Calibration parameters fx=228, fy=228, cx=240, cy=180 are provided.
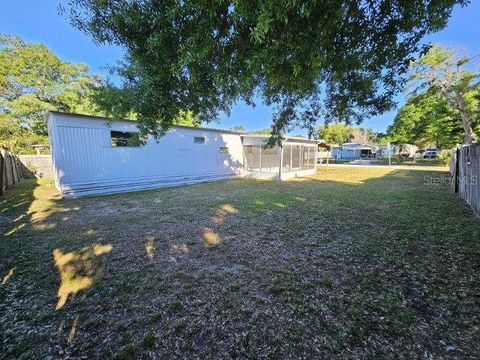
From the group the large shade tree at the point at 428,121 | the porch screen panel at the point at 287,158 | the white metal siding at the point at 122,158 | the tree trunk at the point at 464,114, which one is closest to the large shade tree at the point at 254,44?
the white metal siding at the point at 122,158

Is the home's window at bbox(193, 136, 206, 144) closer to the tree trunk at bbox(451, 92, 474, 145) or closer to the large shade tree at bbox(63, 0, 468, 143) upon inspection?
the large shade tree at bbox(63, 0, 468, 143)

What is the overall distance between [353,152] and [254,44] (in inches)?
1541

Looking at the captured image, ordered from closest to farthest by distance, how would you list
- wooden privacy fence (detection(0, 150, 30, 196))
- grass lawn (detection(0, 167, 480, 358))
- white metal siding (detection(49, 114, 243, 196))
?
grass lawn (detection(0, 167, 480, 358)), white metal siding (detection(49, 114, 243, 196)), wooden privacy fence (detection(0, 150, 30, 196))

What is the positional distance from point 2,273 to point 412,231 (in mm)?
6497

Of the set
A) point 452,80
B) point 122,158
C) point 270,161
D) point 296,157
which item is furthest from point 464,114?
point 122,158

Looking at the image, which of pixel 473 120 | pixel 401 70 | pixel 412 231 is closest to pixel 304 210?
pixel 412 231

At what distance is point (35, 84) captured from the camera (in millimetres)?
16984

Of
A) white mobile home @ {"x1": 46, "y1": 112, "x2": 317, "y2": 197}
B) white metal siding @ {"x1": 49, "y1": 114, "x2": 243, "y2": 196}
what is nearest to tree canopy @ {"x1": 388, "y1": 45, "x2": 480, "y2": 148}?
white mobile home @ {"x1": 46, "y1": 112, "x2": 317, "y2": 197}

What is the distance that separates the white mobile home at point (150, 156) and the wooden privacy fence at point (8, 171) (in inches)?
69.0

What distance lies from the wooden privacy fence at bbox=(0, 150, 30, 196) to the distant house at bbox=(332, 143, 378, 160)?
3847 cm

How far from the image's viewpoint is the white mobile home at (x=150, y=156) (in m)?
8.09

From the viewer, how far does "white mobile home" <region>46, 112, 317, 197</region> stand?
8.09 m

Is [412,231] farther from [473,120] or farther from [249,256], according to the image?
[473,120]

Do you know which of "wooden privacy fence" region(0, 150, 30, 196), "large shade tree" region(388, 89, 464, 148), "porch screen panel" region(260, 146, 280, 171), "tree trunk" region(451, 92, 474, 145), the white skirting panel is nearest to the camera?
the white skirting panel
